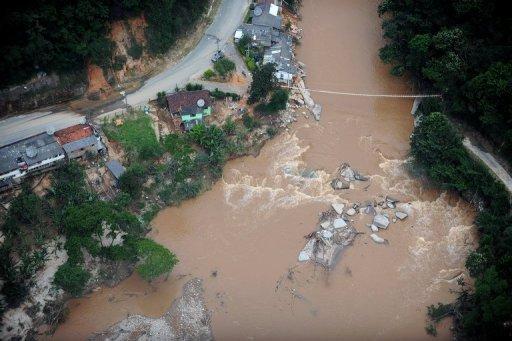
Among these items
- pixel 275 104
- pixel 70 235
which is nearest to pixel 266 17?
pixel 275 104

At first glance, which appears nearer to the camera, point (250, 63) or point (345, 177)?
point (345, 177)

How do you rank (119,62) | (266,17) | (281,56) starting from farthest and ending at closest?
(266,17) → (281,56) → (119,62)

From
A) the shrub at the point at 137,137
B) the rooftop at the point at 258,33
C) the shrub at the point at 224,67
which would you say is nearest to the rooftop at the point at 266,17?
the rooftop at the point at 258,33

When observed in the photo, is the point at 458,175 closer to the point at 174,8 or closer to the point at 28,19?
the point at 174,8

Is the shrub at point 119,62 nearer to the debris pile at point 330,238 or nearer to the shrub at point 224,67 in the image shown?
the shrub at point 224,67

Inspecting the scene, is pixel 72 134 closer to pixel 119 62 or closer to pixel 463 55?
pixel 119 62

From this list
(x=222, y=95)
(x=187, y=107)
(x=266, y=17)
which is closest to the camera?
(x=187, y=107)
